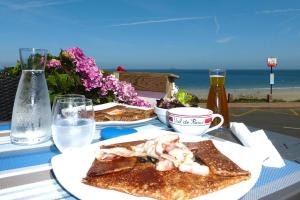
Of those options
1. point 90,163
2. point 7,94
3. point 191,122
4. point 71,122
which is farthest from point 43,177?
point 7,94

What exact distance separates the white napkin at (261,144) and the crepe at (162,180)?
0.76ft

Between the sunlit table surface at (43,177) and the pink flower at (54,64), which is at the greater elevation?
the pink flower at (54,64)

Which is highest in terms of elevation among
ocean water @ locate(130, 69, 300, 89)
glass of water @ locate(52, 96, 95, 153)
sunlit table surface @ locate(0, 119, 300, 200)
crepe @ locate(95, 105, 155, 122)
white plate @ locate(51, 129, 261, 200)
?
glass of water @ locate(52, 96, 95, 153)

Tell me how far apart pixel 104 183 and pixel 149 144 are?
0.31 metres

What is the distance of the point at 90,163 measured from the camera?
1.15m

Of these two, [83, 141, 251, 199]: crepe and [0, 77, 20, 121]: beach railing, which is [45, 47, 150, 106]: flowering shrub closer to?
[0, 77, 20, 121]: beach railing

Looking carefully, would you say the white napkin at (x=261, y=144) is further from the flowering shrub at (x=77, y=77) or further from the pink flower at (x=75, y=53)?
the pink flower at (x=75, y=53)

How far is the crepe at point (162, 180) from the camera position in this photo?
0.88 m

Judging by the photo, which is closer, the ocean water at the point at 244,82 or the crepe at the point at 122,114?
the crepe at the point at 122,114

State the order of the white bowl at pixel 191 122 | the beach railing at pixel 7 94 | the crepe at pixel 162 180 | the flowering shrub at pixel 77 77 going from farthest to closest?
the flowering shrub at pixel 77 77
the beach railing at pixel 7 94
the white bowl at pixel 191 122
the crepe at pixel 162 180

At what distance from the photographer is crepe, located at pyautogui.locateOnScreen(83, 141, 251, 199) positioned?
883mm

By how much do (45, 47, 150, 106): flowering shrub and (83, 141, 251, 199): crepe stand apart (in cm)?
170

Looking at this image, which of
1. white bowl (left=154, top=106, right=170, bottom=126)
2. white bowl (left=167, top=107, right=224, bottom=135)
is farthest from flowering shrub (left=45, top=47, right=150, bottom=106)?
white bowl (left=167, top=107, right=224, bottom=135)

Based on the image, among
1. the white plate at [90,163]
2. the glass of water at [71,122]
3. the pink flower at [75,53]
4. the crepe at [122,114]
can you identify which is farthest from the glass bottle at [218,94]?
the pink flower at [75,53]
